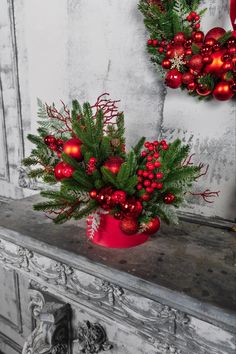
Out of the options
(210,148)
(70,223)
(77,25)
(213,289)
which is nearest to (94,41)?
(77,25)

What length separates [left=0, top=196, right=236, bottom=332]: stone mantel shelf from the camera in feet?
2.37

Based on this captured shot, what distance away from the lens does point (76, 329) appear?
1.25m

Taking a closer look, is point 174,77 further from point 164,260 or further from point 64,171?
point 164,260

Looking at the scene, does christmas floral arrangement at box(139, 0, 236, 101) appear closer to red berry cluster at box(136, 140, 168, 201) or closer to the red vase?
A: red berry cluster at box(136, 140, 168, 201)

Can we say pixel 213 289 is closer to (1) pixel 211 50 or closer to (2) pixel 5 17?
(1) pixel 211 50

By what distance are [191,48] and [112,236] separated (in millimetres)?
664

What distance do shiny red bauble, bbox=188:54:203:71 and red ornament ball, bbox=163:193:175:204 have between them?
0.45 meters

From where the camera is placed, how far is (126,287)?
0.82 m

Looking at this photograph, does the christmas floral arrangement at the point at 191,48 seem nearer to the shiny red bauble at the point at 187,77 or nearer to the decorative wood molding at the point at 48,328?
the shiny red bauble at the point at 187,77

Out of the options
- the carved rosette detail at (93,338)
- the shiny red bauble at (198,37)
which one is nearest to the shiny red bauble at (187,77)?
the shiny red bauble at (198,37)

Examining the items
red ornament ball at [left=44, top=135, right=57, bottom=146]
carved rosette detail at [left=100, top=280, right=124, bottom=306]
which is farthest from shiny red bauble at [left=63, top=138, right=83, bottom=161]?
carved rosette detail at [left=100, top=280, right=124, bottom=306]

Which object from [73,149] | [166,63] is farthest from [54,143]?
[166,63]

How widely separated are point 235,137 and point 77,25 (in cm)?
89

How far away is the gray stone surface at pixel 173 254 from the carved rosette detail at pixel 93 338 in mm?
387
